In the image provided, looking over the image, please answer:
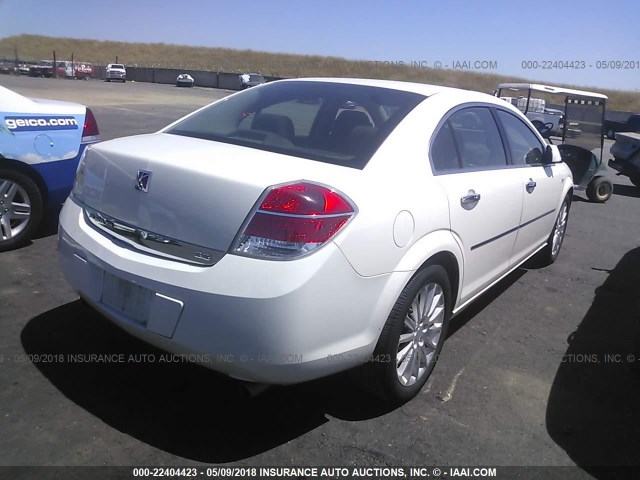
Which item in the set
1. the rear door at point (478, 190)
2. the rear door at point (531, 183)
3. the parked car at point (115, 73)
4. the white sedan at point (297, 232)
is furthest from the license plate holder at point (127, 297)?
the parked car at point (115, 73)

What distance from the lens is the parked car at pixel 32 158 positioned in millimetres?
4559

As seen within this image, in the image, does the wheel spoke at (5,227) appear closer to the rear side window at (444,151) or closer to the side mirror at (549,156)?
the rear side window at (444,151)

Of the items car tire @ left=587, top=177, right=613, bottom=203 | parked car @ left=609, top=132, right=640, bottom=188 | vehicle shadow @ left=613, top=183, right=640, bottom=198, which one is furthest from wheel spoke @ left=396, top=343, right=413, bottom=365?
parked car @ left=609, top=132, right=640, bottom=188

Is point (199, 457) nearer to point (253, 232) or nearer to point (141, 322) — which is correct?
point (141, 322)

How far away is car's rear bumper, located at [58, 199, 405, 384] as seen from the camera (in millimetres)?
2203

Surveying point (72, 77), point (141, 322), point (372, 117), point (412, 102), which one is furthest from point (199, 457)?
point (72, 77)

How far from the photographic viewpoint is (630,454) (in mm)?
2662

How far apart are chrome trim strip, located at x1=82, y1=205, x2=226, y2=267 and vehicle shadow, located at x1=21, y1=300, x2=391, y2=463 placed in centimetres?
84

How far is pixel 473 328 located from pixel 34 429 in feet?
9.40

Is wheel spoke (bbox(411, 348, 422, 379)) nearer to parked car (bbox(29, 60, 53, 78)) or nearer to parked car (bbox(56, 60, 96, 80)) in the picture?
parked car (bbox(29, 60, 53, 78))

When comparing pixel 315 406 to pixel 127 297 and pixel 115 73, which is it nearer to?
pixel 127 297

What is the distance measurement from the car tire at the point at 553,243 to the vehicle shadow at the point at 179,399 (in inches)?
121

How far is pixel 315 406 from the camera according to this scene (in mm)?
2904

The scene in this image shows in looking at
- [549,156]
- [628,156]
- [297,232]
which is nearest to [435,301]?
[297,232]
